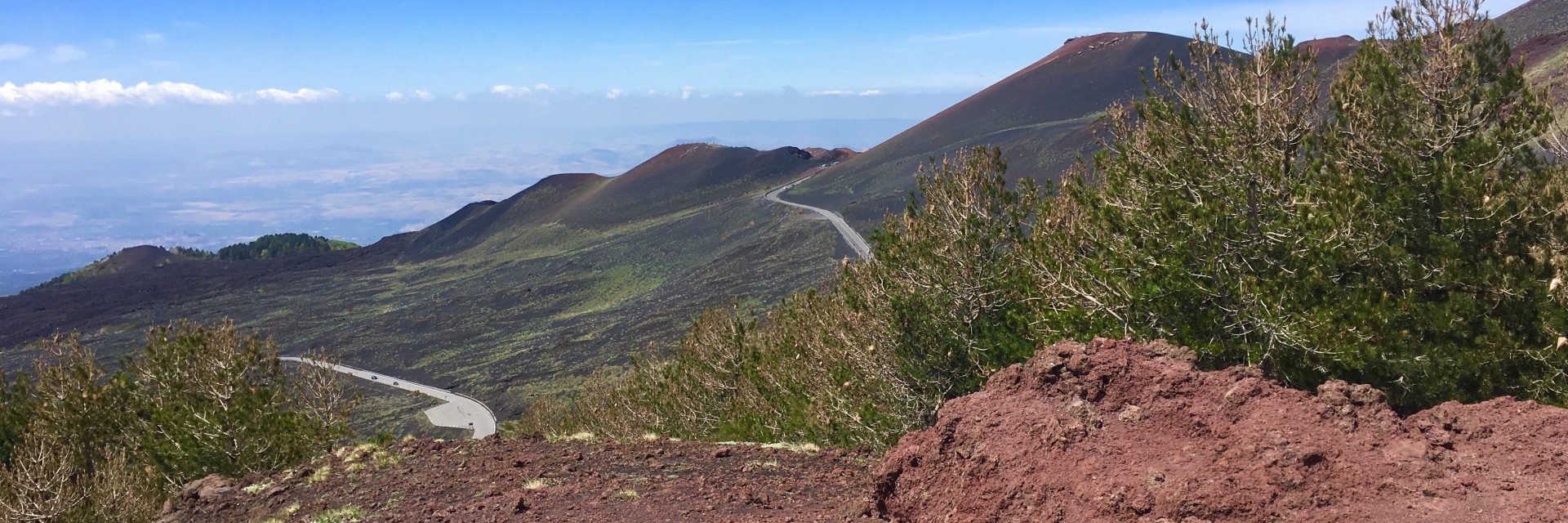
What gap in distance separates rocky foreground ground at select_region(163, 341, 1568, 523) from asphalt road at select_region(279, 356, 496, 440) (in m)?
33.1

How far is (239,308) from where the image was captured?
79312mm

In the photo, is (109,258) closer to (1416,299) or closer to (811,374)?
(811,374)

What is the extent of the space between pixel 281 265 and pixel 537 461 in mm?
104262

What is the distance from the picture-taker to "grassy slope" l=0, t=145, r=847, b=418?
55.2m

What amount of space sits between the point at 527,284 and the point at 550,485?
229 ft

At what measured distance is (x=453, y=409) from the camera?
152 ft

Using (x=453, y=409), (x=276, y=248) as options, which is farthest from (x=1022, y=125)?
(x=276, y=248)

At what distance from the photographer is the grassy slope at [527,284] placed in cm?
5525

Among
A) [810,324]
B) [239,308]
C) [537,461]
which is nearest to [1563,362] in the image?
A: [537,461]

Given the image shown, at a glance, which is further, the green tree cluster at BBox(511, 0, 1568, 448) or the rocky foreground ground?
the green tree cluster at BBox(511, 0, 1568, 448)

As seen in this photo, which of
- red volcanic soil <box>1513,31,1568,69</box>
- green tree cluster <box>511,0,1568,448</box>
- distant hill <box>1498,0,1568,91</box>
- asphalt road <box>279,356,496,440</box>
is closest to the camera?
green tree cluster <box>511,0,1568,448</box>

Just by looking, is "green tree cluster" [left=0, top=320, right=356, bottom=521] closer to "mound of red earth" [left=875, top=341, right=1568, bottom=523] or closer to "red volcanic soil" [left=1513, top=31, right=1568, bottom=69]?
"mound of red earth" [left=875, top=341, right=1568, bottom=523]

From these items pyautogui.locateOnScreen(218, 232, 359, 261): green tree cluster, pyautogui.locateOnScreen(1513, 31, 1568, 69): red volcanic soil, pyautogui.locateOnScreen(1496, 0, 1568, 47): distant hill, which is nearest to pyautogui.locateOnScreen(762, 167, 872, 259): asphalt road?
pyautogui.locateOnScreen(1513, 31, 1568, 69): red volcanic soil

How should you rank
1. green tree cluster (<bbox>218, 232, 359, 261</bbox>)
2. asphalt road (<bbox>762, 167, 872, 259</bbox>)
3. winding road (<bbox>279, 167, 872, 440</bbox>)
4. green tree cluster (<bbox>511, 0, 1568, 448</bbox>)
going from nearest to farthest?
1. green tree cluster (<bbox>511, 0, 1568, 448</bbox>)
2. winding road (<bbox>279, 167, 872, 440</bbox>)
3. asphalt road (<bbox>762, 167, 872, 259</bbox>)
4. green tree cluster (<bbox>218, 232, 359, 261</bbox>)
